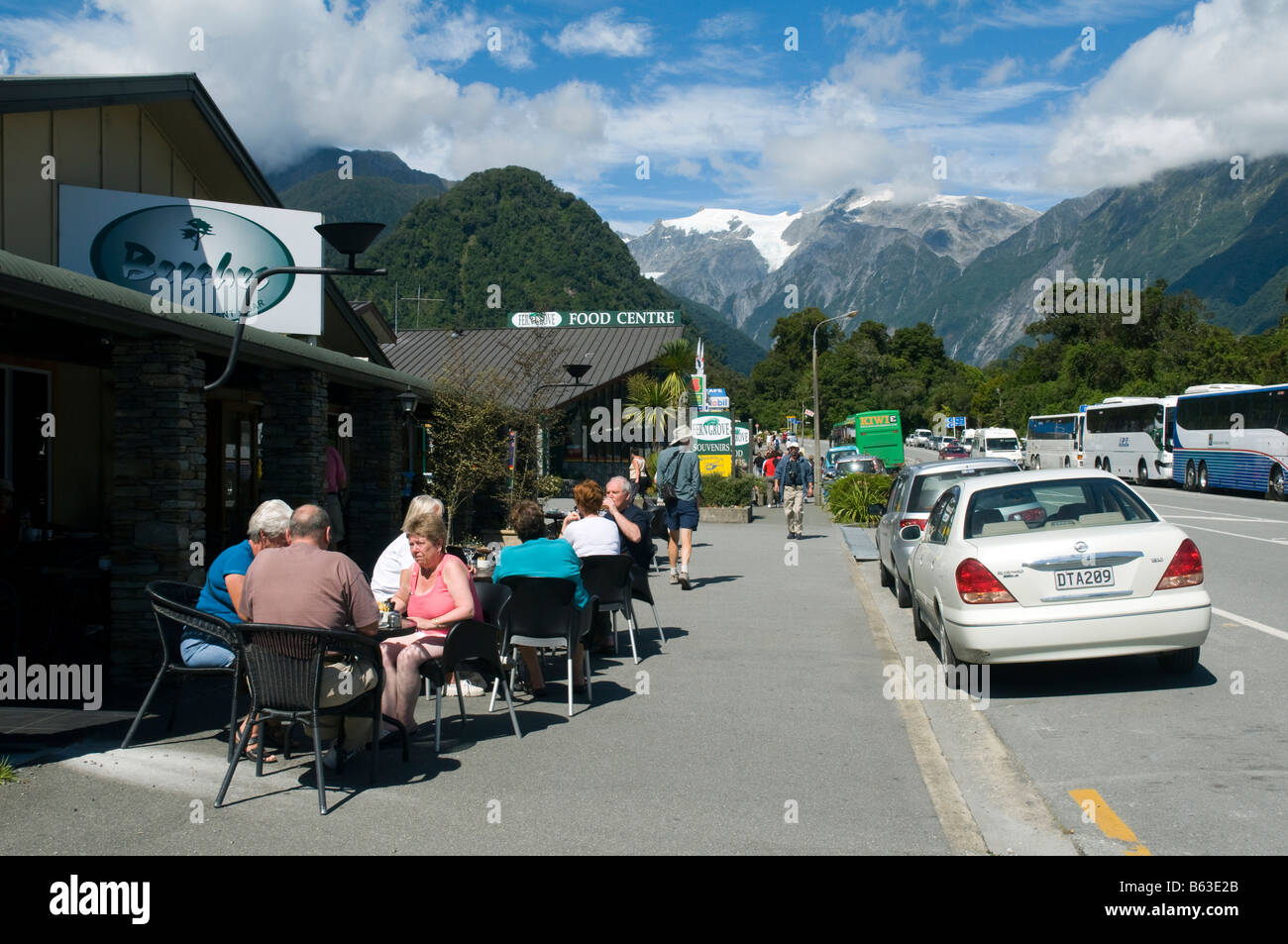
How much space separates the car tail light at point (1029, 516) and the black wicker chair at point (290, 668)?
494 cm

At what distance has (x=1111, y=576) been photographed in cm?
757

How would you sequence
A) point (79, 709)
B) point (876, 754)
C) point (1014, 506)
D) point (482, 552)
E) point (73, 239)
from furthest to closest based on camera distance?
1. point (482, 552)
2. point (73, 239)
3. point (1014, 506)
4. point (79, 709)
5. point (876, 754)

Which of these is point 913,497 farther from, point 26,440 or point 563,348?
point 563,348

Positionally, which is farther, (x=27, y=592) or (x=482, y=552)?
(x=482, y=552)

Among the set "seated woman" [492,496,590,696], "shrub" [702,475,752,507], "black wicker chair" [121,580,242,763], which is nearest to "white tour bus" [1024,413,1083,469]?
"shrub" [702,475,752,507]

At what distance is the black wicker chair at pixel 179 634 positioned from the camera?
19.3ft

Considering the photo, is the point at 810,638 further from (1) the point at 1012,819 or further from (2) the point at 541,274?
(2) the point at 541,274

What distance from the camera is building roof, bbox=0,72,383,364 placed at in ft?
33.5

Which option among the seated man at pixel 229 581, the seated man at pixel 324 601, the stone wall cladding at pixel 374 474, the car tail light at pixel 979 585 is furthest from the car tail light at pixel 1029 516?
the stone wall cladding at pixel 374 474

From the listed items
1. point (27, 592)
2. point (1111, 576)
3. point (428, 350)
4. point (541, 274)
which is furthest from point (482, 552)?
point (541, 274)

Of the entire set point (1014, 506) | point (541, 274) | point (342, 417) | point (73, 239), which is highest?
point (541, 274)

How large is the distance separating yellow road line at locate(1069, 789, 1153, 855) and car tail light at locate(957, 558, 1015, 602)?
2.19 metres

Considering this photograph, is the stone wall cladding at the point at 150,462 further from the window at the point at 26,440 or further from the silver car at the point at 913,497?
the silver car at the point at 913,497

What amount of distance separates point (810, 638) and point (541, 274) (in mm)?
86346
